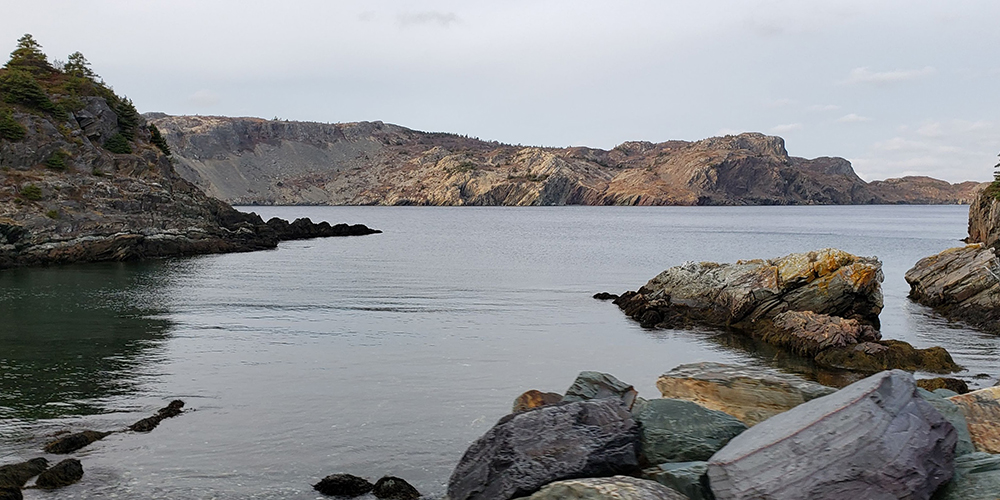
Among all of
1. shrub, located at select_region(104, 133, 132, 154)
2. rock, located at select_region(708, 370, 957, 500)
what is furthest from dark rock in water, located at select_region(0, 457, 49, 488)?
shrub, located at select_region(104, 133, 132, 154)

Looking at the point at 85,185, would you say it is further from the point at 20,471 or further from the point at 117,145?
the point at 20,471

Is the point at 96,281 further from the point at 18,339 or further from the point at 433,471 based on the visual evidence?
the point at 433,471

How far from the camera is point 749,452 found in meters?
7.58

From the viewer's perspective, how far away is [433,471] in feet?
37.8

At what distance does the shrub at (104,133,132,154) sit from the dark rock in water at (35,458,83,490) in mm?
54974

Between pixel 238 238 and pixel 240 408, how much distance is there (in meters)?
51.5

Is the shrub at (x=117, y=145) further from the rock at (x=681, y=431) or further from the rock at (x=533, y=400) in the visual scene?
the rock at (x=681, y=431)

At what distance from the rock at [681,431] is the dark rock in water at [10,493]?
25.5 ft

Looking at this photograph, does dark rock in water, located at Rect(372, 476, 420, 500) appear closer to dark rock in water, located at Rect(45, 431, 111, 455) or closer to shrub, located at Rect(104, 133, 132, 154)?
dark rock in water, located at Rect(45, 431, 111, 455)

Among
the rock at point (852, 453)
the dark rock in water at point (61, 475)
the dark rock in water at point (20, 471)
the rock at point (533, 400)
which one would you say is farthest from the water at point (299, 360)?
the rock at point (852, 453)

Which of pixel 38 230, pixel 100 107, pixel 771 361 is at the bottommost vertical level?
pixel 771 361

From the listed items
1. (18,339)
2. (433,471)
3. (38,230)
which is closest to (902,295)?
(433,471)

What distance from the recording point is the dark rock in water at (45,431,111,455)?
11930 mm

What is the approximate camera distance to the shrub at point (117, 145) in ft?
196
